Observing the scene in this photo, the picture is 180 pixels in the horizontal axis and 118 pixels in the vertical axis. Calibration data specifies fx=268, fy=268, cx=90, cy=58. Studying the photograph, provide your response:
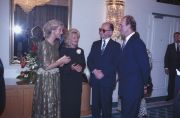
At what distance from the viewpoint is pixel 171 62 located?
675cm

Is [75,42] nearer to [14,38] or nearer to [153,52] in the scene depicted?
[14,38]

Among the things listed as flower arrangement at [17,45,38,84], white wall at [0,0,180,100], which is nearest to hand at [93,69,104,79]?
flower arrangement at [17,45,38,84]

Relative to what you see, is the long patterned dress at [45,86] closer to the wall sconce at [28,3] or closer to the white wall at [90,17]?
the white wall at [90,17]

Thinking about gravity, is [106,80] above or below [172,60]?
below

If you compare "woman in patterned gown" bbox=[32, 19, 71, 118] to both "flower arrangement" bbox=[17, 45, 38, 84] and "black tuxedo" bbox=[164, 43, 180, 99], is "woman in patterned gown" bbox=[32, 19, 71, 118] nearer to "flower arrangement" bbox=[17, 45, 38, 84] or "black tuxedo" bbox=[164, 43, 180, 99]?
"flower arrangement" bbox=[17, 45, 38, 84]

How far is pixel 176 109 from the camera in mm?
2785

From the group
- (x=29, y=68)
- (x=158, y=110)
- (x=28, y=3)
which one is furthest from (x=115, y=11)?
(x=158, y=110)

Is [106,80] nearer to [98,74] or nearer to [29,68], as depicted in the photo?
[98,74]

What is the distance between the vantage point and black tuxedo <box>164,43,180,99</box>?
21.9 feet

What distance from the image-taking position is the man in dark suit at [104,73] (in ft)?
13.9

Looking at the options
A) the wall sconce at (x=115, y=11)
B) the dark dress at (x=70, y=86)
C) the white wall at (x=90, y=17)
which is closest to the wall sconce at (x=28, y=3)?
the white wall at (x=90, y=17)

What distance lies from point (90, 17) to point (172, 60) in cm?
241

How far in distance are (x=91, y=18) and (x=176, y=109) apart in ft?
11.6

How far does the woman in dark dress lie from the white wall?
1525 millimetres
